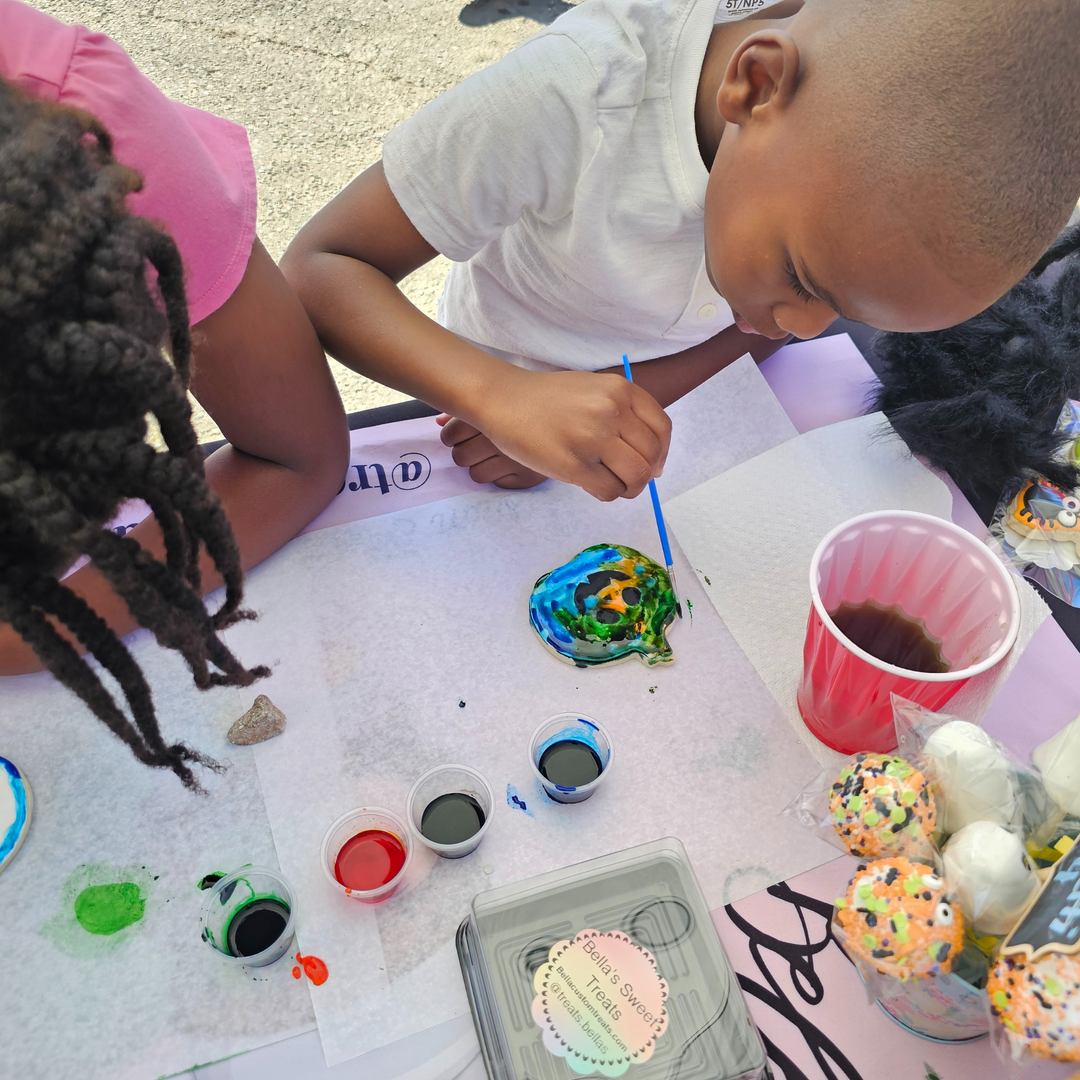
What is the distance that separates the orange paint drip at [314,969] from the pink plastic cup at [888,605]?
1.23 feet

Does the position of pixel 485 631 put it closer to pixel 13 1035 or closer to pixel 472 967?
pixel 472 967

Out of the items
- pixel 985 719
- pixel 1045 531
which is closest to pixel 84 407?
pixel 985 719

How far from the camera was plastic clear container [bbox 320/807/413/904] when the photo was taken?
0.54m

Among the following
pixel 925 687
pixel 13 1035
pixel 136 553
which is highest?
pixel 136 553

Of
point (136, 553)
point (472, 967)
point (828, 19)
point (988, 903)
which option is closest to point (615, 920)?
point (472, 967)

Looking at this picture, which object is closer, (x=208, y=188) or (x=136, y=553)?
(x=136, y=553)

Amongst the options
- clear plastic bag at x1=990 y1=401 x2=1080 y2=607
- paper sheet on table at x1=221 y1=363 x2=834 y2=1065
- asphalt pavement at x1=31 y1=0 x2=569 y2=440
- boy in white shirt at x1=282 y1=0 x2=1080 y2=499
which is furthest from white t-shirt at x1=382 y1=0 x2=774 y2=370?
asphalt pavement at x1=31 y1=0 x2=569 y2=440

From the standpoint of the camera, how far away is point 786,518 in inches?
29.5

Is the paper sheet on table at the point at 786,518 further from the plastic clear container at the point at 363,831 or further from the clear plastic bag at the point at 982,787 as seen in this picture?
the plastic clear container at the point at 363,831

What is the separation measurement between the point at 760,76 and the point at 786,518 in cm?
36

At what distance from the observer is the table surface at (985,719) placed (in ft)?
1.62

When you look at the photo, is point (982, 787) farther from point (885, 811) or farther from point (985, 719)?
point (985, 719)

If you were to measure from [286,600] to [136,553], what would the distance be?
11.3 inches

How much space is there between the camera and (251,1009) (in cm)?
51
